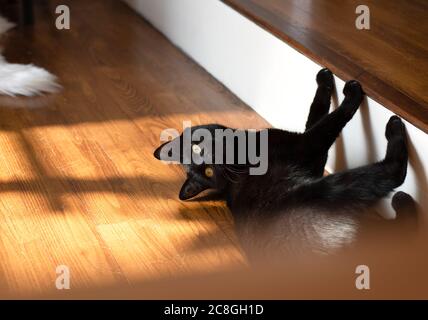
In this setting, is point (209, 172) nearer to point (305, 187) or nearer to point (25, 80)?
point (305, 187)

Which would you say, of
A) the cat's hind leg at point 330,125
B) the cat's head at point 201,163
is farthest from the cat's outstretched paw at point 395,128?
the cat's head at point 201,163

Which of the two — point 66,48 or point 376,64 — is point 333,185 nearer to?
point 376,64

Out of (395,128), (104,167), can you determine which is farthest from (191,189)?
(395,128)

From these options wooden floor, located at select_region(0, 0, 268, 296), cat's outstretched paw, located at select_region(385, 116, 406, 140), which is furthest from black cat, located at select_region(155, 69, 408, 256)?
wooden floor, located at select_region(0, 0, 268, 296)

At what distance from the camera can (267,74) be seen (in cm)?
239

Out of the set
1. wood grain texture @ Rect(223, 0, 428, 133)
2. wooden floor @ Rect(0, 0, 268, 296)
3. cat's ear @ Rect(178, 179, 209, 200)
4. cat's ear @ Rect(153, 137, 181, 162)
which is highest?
wood grain texture @ Rect(223, 0, 428, 133)

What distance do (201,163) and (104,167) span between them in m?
0.38

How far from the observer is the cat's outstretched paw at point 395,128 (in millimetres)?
1786

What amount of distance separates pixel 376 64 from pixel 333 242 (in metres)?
0.64

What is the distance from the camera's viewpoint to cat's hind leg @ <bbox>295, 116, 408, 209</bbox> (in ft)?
5.70

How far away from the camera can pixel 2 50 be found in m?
2.94

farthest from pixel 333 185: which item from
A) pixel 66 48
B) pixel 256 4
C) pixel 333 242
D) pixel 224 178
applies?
pixel 66 48

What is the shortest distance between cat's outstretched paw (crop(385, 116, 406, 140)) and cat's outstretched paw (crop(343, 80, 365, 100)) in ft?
0.49

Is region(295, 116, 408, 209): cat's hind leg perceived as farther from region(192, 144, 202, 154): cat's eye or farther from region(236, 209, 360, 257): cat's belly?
region(192, 144, 202, 154): cat's eye
